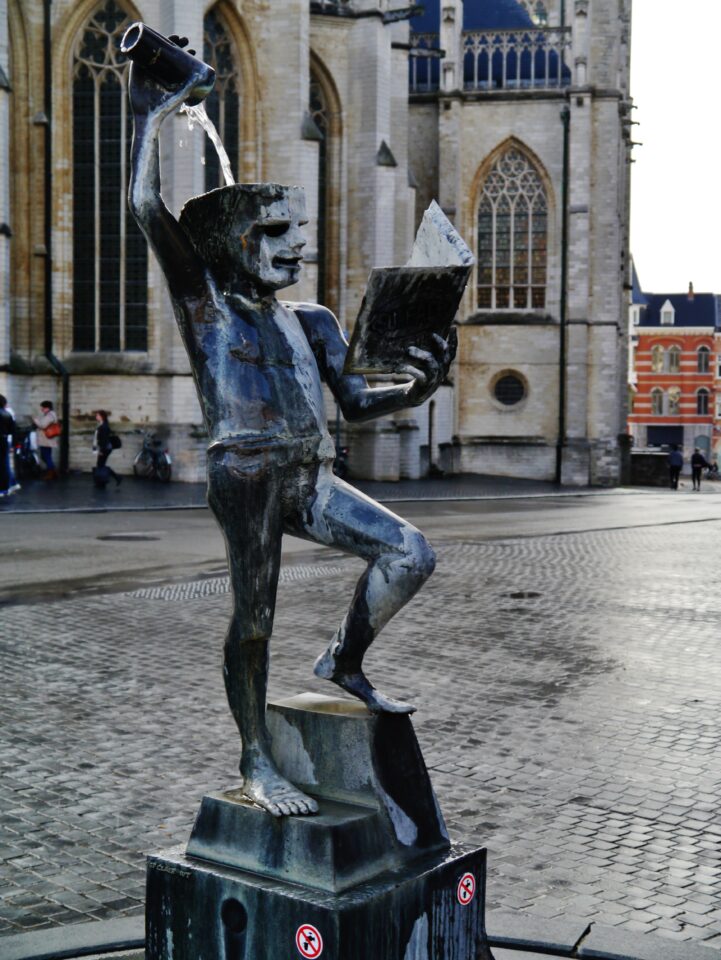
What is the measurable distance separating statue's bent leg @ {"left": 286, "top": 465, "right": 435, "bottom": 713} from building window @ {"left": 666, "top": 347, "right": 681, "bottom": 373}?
94.3 metres

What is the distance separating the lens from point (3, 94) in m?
26.3

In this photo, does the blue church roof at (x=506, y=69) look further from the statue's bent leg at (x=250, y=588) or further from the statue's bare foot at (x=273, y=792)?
the statue's bare foot at (x=273, y=792)

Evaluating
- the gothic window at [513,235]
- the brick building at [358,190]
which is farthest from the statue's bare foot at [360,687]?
the gothic window at [513,235]

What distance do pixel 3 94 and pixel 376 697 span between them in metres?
25.2

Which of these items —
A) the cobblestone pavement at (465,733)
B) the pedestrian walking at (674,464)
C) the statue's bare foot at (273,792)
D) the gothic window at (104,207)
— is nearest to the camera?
the statue's bare foot at (273,792)

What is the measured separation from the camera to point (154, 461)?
1123 inches

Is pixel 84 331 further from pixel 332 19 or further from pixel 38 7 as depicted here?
pixel 332 19

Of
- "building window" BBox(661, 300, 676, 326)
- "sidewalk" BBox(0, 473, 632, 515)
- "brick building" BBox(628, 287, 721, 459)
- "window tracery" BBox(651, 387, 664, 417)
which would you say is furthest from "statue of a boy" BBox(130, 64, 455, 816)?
"building window" BBox(661, 300, 676, 326)

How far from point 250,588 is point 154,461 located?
989 inches

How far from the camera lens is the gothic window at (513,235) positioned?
3934 centimetres

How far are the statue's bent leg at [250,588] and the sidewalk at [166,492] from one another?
16.9 meters

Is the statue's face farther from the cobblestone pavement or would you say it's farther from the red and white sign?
the cobblestone pavement

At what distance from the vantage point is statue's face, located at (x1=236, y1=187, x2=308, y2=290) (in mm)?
3668

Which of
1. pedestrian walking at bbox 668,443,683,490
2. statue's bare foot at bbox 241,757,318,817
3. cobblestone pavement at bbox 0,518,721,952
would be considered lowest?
pedestrian walking at bbox 668,443,683,490
